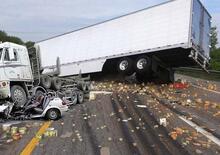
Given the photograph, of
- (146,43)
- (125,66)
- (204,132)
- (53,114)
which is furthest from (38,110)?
(125,66)

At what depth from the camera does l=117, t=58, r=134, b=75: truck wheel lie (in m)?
24.4

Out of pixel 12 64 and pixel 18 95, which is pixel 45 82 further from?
pixel 18 95

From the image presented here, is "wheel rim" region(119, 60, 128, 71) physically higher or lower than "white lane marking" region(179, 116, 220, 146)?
higher

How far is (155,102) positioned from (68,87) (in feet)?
15.0

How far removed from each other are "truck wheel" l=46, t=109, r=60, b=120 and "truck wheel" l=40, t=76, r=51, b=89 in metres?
4.96

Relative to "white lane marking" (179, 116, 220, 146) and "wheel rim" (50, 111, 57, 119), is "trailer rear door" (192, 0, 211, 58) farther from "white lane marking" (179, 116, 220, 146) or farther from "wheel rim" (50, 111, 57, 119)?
"wheel rim" (50, 111, 57, 119)

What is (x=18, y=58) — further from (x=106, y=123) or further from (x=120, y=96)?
(x=106, y=123)

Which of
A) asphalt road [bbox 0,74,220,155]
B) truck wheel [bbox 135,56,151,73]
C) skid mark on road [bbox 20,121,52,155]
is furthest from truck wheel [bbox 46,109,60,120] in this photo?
truck wheel [bbox 135,56,151,73]

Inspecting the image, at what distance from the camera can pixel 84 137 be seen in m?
9.80

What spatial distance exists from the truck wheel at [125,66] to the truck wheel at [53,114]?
38.6ft

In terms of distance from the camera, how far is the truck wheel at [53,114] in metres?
12.8

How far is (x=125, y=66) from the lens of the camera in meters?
24.7

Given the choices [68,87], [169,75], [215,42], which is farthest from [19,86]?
[215,42]

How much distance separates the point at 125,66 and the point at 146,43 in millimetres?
2017
